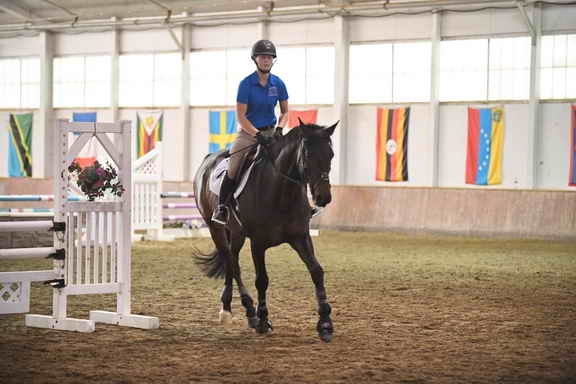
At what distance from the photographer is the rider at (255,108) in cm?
654

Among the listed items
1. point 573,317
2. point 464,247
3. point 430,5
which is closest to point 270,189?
point 573,317

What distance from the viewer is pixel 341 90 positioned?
23.6 metres

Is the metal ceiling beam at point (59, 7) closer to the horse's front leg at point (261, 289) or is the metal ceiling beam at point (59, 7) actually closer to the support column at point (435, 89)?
the support column at point (435, 89)

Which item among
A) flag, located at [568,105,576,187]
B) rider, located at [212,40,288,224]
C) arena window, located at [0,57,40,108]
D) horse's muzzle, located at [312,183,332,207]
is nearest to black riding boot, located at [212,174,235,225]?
rider, located at [212,40,288,224]

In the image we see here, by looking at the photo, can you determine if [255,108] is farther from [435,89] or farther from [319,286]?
[435,89]

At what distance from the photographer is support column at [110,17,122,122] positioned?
26.8 meters

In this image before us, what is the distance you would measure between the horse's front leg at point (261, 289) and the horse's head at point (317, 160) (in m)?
0.84

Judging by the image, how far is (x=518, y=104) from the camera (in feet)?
71.9

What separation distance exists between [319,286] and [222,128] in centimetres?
1973

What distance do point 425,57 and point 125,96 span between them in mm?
10763

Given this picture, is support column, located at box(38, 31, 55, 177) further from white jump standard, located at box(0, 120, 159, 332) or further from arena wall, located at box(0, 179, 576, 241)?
white jump standard, located at box(0, 120, 159, 332)

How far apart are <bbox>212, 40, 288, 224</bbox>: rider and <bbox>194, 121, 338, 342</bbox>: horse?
16cm

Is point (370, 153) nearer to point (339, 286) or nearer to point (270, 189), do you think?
point (339, 286)

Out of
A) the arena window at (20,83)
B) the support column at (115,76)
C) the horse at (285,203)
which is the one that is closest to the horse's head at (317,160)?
the horse at (285,203)
